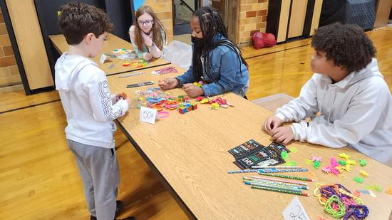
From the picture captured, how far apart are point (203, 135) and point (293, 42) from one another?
5133mm

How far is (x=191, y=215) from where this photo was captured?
823 mm

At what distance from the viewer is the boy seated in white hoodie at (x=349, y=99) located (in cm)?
107

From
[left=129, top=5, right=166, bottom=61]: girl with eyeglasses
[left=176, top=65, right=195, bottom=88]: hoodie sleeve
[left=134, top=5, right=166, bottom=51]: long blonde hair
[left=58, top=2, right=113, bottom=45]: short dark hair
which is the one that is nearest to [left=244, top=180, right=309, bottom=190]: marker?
[left=58, top=2, right=113, bottom=45]: short dark hair

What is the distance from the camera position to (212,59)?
1.67m

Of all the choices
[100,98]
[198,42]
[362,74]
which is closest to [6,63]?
[198,42]

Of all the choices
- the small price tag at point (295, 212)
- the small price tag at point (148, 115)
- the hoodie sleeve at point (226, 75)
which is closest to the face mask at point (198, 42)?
the hoodie sleeve at point (226, 75)

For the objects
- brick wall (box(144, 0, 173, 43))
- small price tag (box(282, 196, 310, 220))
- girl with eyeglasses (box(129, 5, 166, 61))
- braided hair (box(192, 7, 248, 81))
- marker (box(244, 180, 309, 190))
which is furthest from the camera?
brick wall (box(144, 0, 173, 43))

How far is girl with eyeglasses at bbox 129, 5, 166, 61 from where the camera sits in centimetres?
234

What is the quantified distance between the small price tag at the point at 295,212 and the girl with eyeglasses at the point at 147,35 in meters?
1.79

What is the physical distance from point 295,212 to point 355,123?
0.51 meters

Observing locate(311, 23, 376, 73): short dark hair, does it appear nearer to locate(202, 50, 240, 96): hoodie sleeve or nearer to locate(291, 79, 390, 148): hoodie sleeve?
locate(291, 79, 390, 148): hoodie sleeve

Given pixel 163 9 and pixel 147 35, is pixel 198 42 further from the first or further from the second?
pixel 163 9

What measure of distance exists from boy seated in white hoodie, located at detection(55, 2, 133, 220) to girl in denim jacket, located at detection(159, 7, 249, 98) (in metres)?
0.47

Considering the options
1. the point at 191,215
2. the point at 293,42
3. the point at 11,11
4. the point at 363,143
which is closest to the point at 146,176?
the point at 191,215
